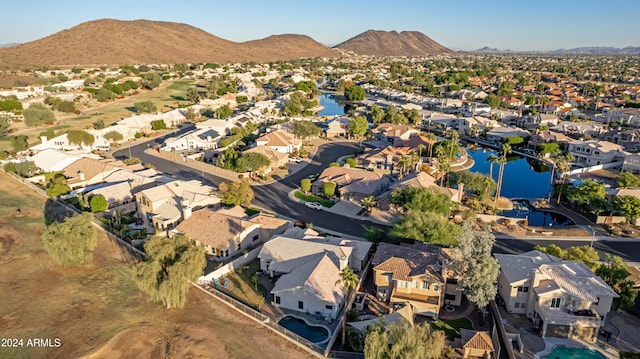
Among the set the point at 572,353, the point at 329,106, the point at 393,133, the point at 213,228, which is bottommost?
the point at 572,353

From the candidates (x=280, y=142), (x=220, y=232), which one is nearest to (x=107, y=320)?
(x=220, y=232)

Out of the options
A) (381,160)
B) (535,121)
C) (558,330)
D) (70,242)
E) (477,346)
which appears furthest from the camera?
(535,121)

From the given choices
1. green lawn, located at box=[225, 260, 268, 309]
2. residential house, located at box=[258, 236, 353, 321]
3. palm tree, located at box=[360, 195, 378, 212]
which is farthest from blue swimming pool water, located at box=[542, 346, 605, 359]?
palm tree, located at box=[360, 195, 378, 212]

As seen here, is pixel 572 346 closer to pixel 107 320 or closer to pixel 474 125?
pixel 107 320

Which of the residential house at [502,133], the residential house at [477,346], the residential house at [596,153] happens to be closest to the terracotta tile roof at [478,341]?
the residential house at [477,346]

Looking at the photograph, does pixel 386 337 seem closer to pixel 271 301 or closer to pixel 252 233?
pixel 271 301

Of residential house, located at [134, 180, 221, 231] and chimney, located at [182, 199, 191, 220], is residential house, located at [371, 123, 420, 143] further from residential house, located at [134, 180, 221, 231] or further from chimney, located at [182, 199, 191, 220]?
chimney, located at [182, 199, 191, 220]
